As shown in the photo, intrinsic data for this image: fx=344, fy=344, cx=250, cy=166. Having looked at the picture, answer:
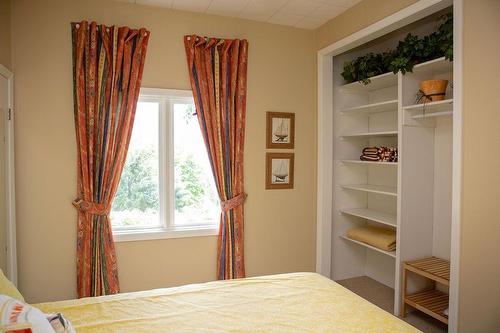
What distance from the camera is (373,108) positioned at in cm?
345

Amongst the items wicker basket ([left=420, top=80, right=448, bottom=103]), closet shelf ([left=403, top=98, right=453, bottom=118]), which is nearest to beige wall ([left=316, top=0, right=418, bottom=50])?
wicker basket ([left=420, top=80, right=448, bottom=103])

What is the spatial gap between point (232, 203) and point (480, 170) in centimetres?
197

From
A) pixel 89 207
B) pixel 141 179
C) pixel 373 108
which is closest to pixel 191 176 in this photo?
pixel 141 179

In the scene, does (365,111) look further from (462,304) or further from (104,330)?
(104,330)

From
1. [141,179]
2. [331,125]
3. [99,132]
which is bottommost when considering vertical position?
[141,179]

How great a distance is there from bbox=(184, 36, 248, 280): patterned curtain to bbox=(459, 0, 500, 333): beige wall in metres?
1.82

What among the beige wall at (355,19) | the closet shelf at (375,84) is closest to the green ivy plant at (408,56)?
the closet shelf at (375,84)

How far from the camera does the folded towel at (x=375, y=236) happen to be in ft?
10.2

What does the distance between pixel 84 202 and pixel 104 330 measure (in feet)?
5.06

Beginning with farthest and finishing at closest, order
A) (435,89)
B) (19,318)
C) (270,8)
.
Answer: (270,8) < (435,89) < (19,318)

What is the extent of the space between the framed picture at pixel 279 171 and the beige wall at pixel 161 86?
0.07 m

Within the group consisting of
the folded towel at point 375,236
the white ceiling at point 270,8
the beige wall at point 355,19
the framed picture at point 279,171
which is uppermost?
the white ceiling at point 270,8

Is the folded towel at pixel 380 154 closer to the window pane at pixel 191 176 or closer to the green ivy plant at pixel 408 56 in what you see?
the green ivy plant at pixel 408 56

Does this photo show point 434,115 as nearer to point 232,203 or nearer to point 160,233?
point 232,203
